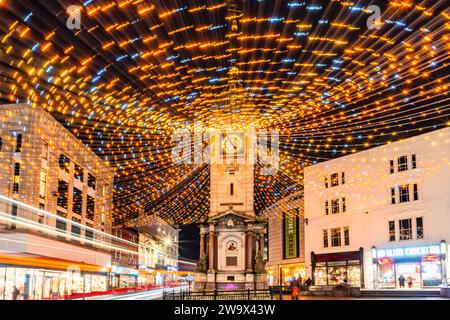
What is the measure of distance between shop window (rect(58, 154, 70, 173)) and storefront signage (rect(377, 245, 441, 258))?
102 ft

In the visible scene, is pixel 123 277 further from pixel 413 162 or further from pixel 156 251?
pixel 413 162

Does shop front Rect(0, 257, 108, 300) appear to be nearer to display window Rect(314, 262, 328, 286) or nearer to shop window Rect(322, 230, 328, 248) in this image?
display window Rect(314, 262, 328, 286)

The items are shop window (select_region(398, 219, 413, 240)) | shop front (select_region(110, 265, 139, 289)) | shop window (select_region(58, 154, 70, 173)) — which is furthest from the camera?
shop front (select_region(110, 265, 139, 289))

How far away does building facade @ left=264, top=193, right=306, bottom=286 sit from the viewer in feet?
220

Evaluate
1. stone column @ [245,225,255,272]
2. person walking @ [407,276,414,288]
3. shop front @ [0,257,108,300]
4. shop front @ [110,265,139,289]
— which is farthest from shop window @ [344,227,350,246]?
shop front @ [110,265,139,289]

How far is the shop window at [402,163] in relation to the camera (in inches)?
1790

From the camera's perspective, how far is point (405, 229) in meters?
44.6

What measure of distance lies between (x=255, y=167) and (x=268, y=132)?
9.40 m

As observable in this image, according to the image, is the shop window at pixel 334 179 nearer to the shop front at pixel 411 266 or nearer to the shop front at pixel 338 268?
the shop front at pixel 338 268

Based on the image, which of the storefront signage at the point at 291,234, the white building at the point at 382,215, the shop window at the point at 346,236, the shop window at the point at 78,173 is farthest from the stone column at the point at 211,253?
the storefront signage at the point at 291,234

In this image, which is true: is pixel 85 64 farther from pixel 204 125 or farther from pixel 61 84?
pixel 204 125

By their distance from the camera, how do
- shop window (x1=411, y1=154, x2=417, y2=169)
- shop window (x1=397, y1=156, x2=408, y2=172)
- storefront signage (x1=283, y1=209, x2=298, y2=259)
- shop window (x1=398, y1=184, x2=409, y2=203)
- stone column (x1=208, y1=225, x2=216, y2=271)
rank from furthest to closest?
storefront signage (x1=283, y1=209, x2=298, y2=259)
shop window (x1=397, y1=156, x2=408, y2=172)
shop window (x1=398, y1=184, x2=409, y2=203)
shop window (x1=411, y1=154, x2=417, y2=169)
stone column (x1=208, y1=225, x2=216, y2=271)

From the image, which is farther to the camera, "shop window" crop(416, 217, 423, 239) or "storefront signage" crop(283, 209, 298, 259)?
"storefront signage" crop(283, 209, 298, 259)

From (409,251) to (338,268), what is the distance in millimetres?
8913
